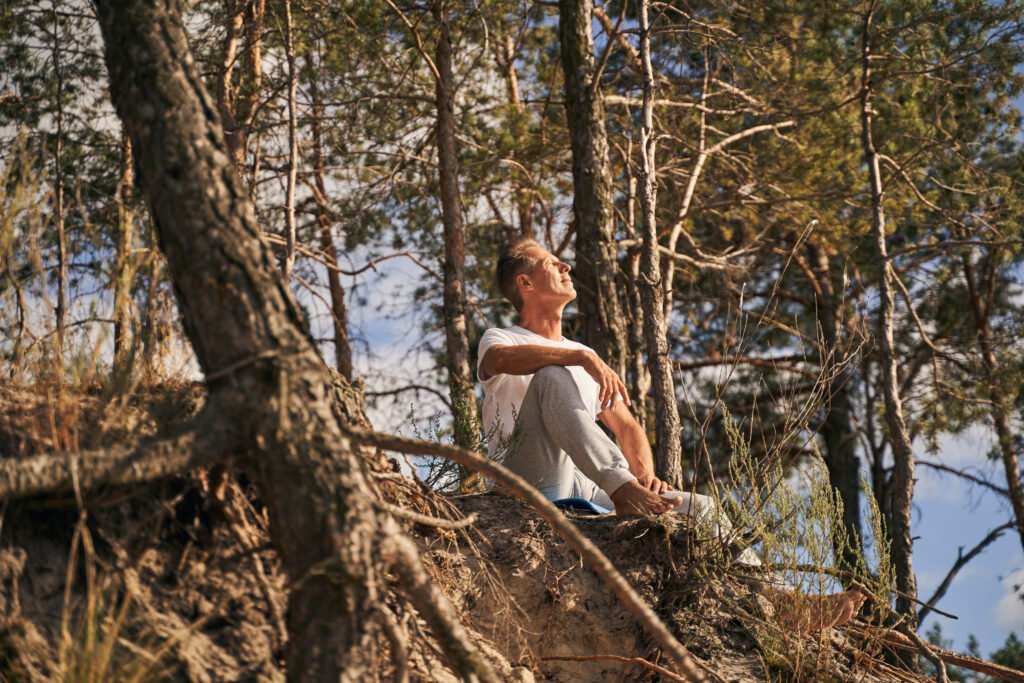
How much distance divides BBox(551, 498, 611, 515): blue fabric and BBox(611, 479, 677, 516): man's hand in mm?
221

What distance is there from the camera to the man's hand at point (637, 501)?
388cm

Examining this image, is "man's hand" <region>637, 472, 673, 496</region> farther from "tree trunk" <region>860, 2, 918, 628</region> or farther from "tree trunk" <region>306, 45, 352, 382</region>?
"tree trunk" <region>306, 45, 352, 382</region>

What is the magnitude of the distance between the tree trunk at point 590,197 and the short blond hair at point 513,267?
7.09 feet

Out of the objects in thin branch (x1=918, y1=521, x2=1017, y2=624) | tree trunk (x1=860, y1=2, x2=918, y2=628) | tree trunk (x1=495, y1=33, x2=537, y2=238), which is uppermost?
tree trunk (x1=495, y1=33, x2=537, y2=238)

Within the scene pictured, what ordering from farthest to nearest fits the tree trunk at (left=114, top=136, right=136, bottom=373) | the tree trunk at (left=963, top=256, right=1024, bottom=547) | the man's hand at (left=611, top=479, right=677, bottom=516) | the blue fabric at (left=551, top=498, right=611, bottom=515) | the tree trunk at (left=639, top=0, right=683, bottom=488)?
the tree trunk at (left=963, top=256, right=1024, bottom=547)
the tree trunk at (left=639, top=0, right=683, bottom=488)
the blue fabric at (left=551, top=498, right=611, bottom=515)
the man's hand at (left=611, top=479, right=677, bottom=516)
the tree trunk at (left=114, top=136, right=136, bottom=373)

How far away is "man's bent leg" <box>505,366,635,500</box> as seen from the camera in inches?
157

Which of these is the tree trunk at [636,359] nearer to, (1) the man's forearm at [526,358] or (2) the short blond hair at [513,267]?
(2) the short blond hair at [513,267]

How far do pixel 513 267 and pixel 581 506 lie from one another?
4.31 feet

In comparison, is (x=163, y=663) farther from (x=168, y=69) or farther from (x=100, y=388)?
(x=168, y=69)

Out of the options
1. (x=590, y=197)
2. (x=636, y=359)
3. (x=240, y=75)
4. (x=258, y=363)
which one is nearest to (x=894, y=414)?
(x=636, y=359)

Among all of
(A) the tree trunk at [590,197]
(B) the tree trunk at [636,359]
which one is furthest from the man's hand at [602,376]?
(A) the tree trunk at [590,197]

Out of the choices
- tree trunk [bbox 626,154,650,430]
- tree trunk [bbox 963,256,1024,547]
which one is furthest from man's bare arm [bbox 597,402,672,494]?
tree trunk [bbox 963,256,1024,547]

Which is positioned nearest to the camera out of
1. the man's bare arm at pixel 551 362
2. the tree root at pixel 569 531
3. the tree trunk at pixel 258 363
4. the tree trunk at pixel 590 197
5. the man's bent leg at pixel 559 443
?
the tree trunk at pixel 258 363

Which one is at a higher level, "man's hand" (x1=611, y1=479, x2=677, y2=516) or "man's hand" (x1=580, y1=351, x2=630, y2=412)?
"man's hand" (x1=580, y1=351, x2=630, y2=412)
